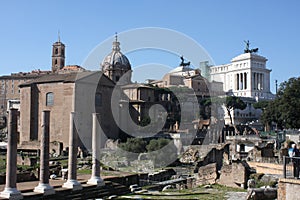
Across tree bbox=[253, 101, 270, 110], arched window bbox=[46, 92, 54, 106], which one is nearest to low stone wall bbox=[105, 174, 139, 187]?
arched window bbox=[46, 92, 54, 106]

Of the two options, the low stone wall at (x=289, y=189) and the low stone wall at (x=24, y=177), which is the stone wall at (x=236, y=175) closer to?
the low stone wall at (x=289, y=189)

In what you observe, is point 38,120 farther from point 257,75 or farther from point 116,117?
point 257,75

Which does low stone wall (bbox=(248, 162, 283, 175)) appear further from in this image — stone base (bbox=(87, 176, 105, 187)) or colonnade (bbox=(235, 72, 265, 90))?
colonnade (bbox=(235, 72, 265, 90))

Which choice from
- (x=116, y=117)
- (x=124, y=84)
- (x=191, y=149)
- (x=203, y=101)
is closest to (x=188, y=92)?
(x=203, y=101)

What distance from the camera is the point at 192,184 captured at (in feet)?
58.5

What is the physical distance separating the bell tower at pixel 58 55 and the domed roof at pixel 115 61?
2152 centimetres

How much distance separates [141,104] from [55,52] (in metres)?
33.3

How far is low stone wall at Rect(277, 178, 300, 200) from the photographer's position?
8953 millimetres

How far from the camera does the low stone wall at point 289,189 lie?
8953 mm

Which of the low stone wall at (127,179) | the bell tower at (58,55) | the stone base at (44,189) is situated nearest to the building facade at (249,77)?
the bell tower at (58,55)

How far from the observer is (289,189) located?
359 inches

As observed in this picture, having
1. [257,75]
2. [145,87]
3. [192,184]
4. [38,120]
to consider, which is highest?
[257,75]

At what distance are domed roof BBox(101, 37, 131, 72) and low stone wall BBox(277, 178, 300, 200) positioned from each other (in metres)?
43.1

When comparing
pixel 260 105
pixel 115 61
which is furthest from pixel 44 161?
pixel 260 105
